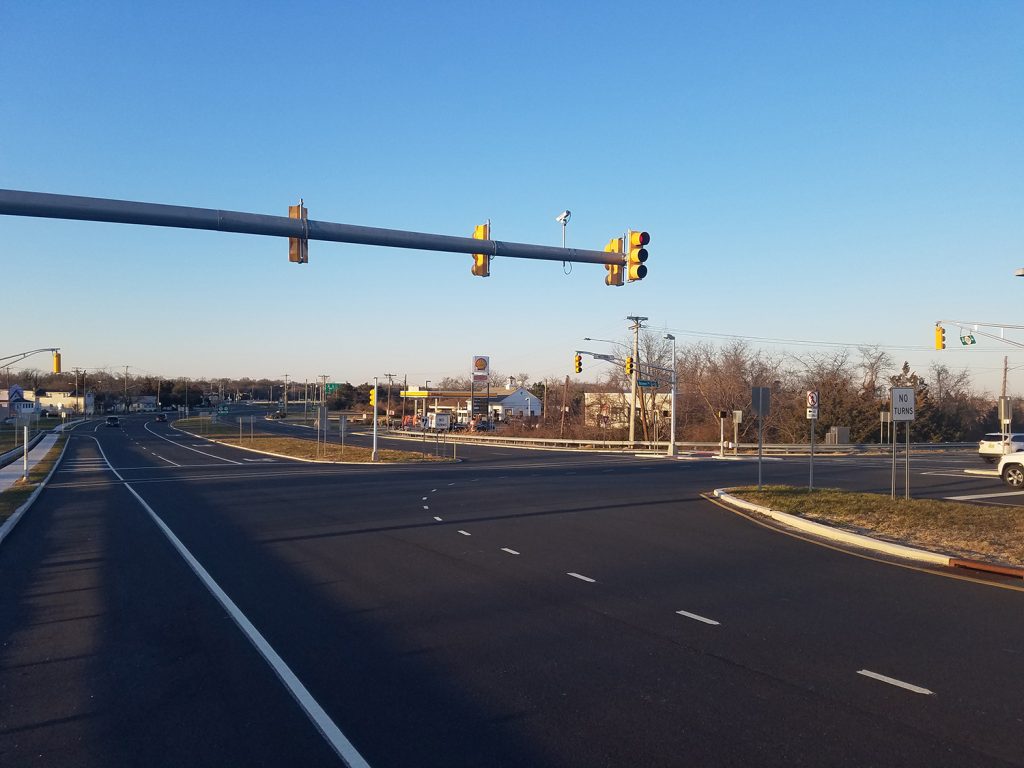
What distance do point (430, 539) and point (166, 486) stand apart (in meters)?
17.9

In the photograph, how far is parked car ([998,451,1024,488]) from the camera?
2631 centimetres

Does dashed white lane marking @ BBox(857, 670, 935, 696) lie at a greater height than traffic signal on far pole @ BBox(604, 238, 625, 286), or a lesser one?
A: lesser

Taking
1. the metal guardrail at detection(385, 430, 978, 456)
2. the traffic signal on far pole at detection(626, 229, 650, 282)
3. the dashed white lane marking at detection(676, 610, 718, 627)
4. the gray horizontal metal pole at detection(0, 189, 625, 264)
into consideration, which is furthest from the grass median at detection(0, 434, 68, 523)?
the metal guardrail at detection(385, 430, 978, 456)

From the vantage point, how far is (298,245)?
44.3 feet

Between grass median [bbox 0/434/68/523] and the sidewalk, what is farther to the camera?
the sidewalk

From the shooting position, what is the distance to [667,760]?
5.51 metres

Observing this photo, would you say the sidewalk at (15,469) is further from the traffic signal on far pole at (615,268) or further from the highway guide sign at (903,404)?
the highway guide sign at (903,404)

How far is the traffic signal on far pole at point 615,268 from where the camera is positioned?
16047 millimetres

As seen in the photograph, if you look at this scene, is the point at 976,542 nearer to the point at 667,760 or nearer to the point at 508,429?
the point at 667,760

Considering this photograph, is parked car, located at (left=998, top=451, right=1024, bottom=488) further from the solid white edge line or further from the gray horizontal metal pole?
the solid white edge line

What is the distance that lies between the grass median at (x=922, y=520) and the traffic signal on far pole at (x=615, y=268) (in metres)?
6.90

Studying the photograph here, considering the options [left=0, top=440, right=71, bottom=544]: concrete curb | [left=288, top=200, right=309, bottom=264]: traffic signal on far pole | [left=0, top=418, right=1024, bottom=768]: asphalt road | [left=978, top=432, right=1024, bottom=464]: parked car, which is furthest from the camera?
[left=978, top=432, right=1024, bottom=464]: parked car

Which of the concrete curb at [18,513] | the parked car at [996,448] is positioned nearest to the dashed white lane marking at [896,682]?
the concrete curb at [18,513]

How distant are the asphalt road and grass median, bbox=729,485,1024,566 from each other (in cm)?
189
